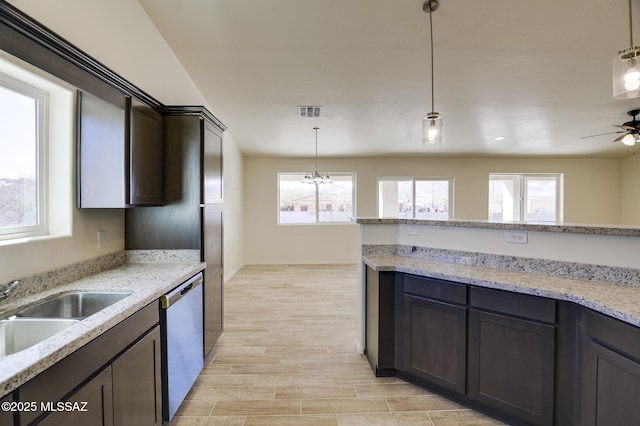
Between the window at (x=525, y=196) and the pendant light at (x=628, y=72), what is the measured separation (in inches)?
234

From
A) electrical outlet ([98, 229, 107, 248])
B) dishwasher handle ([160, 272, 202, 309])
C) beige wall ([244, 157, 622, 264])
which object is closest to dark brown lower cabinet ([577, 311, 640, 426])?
dishwasher handle ([160, 272, 202, 309])

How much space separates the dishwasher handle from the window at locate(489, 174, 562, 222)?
697cm

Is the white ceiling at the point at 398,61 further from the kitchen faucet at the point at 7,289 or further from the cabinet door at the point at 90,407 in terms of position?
the cabinet door at the point at 90,407

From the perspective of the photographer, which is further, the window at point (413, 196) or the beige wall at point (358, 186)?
the window at point (413, 196)

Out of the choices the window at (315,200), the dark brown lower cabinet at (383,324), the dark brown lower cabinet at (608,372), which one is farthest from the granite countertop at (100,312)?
the window at (315,200)

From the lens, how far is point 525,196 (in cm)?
702

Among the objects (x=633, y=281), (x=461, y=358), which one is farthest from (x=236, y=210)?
(x=633, y=281)

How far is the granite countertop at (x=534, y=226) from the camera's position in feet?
5.61

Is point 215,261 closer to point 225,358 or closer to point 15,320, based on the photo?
point 225,358

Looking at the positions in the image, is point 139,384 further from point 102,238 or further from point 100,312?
point 102,238

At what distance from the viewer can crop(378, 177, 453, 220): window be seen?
22.8 feet

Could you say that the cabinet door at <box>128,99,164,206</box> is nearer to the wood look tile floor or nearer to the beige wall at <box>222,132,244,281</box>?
the wood look tile floor

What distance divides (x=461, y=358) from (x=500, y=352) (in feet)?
0.83

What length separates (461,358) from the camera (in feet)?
6.33
